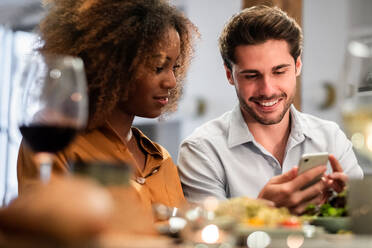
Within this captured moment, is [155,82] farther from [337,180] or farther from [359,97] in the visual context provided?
[359,97]

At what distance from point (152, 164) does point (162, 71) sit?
28 centimetres

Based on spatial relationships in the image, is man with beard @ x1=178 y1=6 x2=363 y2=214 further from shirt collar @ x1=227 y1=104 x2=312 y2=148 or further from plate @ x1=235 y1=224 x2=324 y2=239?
plate @ x1=235 y1=224 x2=324 y2=239

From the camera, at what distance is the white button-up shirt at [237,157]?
2.02 m

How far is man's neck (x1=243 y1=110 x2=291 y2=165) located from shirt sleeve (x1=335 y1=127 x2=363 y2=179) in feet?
0.64

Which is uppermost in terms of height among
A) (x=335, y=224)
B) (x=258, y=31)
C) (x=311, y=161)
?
(x=258, y=31)

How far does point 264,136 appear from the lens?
2.19m

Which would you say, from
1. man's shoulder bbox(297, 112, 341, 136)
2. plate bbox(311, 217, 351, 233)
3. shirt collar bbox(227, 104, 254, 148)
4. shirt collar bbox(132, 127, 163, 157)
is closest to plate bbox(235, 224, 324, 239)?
plate bbox(311, 217, 351, 233)

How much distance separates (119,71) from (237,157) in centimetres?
71

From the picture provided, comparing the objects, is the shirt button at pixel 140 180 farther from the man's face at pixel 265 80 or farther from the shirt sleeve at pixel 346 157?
the shirt sleeve at pixel 346 157

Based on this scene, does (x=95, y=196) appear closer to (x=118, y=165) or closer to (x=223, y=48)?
(x=118, y=165)

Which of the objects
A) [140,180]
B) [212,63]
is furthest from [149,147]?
[212,63]

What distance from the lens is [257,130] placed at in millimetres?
2199

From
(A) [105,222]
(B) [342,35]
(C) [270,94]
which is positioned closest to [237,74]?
(C) [270,94]

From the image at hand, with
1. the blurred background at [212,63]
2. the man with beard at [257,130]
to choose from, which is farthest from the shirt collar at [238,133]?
the blurred background at [212,63]
